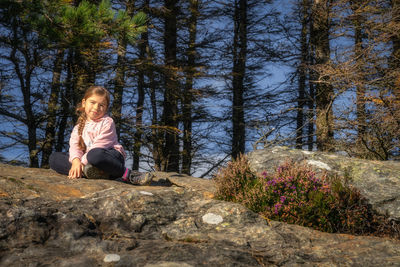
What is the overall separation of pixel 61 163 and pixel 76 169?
0.65 m

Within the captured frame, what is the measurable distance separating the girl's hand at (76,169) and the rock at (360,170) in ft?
8.79

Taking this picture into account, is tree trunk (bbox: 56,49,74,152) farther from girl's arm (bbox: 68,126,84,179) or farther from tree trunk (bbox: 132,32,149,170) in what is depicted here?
girl's arm (bbox: 68,126,84,179)

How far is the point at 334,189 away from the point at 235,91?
33.5 ft

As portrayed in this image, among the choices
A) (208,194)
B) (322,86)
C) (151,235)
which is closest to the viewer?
(151,235)

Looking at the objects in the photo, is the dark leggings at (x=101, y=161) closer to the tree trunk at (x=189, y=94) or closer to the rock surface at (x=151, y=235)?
the rock surface at (x=151, y=235)

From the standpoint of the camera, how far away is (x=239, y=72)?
1354 centimetres

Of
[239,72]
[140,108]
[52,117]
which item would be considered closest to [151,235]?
[140,108]

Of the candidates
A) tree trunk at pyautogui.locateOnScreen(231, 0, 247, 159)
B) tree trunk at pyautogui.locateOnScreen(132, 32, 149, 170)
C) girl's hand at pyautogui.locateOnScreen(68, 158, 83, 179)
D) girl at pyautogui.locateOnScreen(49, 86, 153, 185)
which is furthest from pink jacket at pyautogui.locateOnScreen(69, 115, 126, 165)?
tree trunk at pyautogui.locateOnScreen(231, 0, 247, 159)

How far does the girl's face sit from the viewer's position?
16.6 feet

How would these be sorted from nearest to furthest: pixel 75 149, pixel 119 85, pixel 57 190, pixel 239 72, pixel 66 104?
pixel 57 190 → pixel 75 149 → pixel 66 104 → pixel 119 85 → pixel 239 72

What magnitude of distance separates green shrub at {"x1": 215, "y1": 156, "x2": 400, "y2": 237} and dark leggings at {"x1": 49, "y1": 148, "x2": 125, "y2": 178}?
5.44 ft

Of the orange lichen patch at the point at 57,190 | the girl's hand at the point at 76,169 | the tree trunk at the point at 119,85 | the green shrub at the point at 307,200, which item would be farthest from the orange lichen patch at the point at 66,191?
the tree trunk at the point at 119,85

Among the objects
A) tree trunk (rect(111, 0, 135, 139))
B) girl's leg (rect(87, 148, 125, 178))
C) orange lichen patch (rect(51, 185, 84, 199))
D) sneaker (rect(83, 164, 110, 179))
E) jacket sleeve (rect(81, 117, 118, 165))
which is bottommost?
orange lichen patch (rect(51, 185, 84, 199))

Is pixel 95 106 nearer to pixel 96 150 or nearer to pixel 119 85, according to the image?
pixel 96 150
